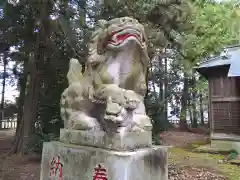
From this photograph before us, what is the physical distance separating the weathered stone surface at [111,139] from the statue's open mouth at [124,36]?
1.00 m

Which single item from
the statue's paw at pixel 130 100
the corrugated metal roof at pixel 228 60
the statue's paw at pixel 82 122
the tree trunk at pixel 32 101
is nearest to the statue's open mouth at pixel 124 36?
the statue's paw at pixel 130 100

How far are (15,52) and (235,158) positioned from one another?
743 cm

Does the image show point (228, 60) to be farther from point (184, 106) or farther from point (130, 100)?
point (130, 100)

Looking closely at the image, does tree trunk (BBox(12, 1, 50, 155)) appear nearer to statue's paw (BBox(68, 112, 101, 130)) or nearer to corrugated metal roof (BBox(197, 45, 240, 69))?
statue's paw (BBox(68, 112, 101, 130))

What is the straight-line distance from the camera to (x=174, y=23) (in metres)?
7.23

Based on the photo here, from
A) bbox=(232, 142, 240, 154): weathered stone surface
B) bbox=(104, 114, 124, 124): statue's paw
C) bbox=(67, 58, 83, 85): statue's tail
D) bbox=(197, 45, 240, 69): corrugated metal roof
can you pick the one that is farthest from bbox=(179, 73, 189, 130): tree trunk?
bbox=(104, 114, 124, 124): statue's paw

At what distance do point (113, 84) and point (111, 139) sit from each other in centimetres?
60

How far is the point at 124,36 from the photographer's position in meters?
2.84

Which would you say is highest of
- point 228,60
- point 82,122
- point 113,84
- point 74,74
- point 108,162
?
point 228,60

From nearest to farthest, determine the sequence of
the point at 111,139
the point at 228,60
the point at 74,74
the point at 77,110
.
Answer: the point at 111,139
the point at 77,110
the point at 74,74
the point at 228,60

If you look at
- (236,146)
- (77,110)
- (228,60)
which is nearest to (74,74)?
(77,110)

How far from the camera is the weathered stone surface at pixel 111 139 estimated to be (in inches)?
102

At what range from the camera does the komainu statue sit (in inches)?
106

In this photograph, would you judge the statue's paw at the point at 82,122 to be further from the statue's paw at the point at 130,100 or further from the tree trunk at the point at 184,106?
the tree trunk at the point at 184,106
